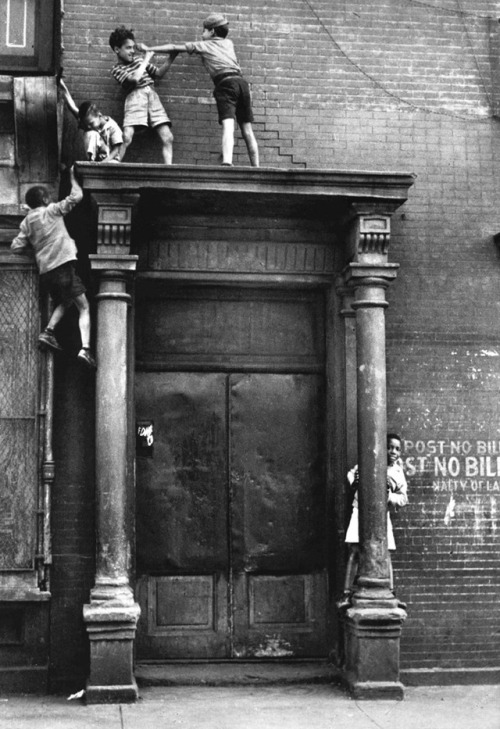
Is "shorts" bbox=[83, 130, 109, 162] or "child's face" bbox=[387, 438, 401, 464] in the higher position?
"shorts" bbox=[83, 130, 109, 162]

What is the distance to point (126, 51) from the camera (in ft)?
29.3

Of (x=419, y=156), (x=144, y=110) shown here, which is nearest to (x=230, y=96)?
(x=144, y=110)

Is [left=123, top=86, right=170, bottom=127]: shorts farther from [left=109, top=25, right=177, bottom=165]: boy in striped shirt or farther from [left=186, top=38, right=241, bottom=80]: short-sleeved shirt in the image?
[left=186, top=38, right=241, bottom=80]: short-sleeved shirt

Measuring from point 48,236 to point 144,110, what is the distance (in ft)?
4.59

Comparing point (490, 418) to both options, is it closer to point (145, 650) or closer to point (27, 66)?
point (145, 650)

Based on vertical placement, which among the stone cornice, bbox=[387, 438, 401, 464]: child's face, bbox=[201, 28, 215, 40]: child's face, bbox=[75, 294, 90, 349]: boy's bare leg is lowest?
bbox=[387, 438, 401, 464]: child's face

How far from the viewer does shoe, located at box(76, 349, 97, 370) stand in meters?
8.52

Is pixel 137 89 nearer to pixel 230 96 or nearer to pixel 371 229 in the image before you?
pixel 230 96

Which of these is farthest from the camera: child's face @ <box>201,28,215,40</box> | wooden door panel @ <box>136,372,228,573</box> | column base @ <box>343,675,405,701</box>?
wooden door panel @ <box>136,372,228,573</box>

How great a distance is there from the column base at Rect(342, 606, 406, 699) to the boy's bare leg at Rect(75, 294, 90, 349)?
3124 mm

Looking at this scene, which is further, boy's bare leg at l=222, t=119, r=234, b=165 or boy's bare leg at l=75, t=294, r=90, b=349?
boy's bare leg at l=222, t=119, r=234, b=165

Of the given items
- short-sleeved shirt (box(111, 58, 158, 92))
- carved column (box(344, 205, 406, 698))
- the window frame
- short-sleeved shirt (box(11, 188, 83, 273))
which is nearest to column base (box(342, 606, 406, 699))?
carved column (box(344, 205, 406, 698))

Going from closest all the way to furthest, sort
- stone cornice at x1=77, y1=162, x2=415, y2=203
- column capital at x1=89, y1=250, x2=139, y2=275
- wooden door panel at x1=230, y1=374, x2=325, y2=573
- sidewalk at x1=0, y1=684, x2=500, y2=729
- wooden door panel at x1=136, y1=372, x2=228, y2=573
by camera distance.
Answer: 1. sidewalk at x1=0, y1=684, x2=500, y2=729
2. stone cornice at x1=77, y1=162, x2=415, y2=203
3. column capital at x1=89, y1=250, x2=139, y2=275
4. wooden door panel at x1=136, y1=372, x2=228, y2=573
5. wooden door panel at x1=230, y1=374, x2=325, y2=573

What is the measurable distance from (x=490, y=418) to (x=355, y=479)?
1.43 m
